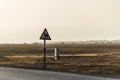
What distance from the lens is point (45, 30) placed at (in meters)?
27.0

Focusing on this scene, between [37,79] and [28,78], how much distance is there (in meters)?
0.74

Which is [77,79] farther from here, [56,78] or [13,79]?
[13,79]

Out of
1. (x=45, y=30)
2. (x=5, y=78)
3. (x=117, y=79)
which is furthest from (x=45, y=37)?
(x=117, y=79)

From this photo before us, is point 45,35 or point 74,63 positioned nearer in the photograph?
point 45,35

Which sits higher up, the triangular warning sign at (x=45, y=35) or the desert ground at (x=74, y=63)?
the triangular warning sign at (x=45, y=35)

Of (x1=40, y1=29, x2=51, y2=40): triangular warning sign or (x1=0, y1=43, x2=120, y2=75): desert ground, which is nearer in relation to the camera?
(x1=40, y1=29, x2=51, y2=40): triangular warning sign

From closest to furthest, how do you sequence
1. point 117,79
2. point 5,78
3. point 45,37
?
point 117,79 → point 5,78 → point 45,37

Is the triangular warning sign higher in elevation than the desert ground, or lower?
higher

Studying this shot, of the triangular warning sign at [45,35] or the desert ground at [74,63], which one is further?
the desert ground at [74,63]

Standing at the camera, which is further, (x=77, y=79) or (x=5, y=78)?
(x=5, y=78)

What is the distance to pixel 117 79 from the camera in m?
17.1

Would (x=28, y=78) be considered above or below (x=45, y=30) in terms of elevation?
below

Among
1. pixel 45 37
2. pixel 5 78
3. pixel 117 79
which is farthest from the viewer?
pixel 45 37

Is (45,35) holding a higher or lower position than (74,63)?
higher
